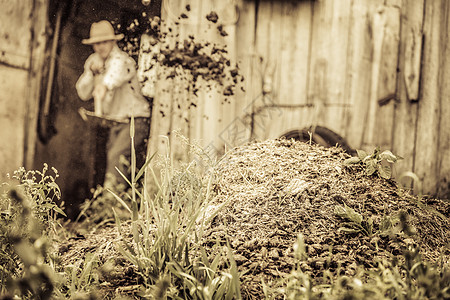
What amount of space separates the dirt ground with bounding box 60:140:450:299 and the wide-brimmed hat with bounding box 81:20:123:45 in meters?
1.35

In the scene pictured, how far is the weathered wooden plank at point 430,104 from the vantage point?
302 centimetres

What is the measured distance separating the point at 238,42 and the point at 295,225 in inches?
63.3

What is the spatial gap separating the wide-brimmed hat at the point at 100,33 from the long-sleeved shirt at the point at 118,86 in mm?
86

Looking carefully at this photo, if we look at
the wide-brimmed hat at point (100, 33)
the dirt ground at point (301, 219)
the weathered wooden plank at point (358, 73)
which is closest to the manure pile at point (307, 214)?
the dirt ground at point (301, 219)

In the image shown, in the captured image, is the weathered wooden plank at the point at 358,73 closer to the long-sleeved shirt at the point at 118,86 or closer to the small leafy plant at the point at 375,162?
the small leafy plant at the point at 375,162

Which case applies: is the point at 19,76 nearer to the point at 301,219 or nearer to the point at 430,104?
the point at 301,219

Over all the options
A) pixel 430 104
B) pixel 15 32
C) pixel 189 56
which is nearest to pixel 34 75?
pixel 15 32

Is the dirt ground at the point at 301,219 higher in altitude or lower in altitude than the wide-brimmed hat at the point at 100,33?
lower

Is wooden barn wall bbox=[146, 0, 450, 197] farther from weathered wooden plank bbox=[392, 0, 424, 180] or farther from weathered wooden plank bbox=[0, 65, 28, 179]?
weathered wooden plank bbox=[0, 65, 28, 179]

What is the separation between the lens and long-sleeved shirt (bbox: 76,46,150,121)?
2.91m

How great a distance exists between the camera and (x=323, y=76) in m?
2.99

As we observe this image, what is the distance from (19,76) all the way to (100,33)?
0.63 metres

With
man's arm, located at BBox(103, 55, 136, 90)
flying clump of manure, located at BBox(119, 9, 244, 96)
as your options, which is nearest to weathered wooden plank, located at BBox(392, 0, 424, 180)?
flying clump of manure, located at BBox(119, 9, 244, 96)

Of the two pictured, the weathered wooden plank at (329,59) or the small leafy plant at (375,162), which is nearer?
the small leafy plant at (375,162)
